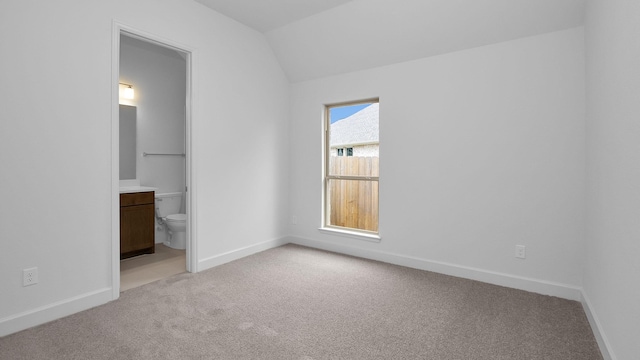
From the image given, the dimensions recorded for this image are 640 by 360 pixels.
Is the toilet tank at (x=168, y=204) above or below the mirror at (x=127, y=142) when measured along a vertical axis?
below

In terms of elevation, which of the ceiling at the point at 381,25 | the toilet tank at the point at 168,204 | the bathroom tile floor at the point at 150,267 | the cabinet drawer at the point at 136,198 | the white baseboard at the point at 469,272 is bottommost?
the bathroom tile floor at the point at 150,267

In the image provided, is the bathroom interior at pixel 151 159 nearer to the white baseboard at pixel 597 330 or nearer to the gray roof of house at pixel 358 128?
the gray roof of house at pixel 358 128

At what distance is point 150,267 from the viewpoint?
3387 millimetres

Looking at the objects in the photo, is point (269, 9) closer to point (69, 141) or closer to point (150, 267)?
point (69, 141)

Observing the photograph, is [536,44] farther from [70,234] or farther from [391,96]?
[70,234]

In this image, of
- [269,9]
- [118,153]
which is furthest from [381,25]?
[118,153]

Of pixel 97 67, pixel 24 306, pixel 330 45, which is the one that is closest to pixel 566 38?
pixel 330 45

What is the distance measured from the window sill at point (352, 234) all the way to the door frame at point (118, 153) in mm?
1640

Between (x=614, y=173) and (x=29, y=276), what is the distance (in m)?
3.71

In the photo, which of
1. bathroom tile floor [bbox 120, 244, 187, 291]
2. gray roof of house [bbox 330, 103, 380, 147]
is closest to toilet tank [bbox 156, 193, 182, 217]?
bathroom tile floor [bbox 120, 244, 187, 291]

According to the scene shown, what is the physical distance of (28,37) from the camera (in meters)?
2.10

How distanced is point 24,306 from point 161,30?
2430mm

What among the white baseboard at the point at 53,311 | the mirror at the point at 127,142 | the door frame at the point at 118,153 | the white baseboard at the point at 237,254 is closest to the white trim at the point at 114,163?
the door frame at the point at 118,153

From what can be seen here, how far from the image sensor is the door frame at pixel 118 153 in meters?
2.54
